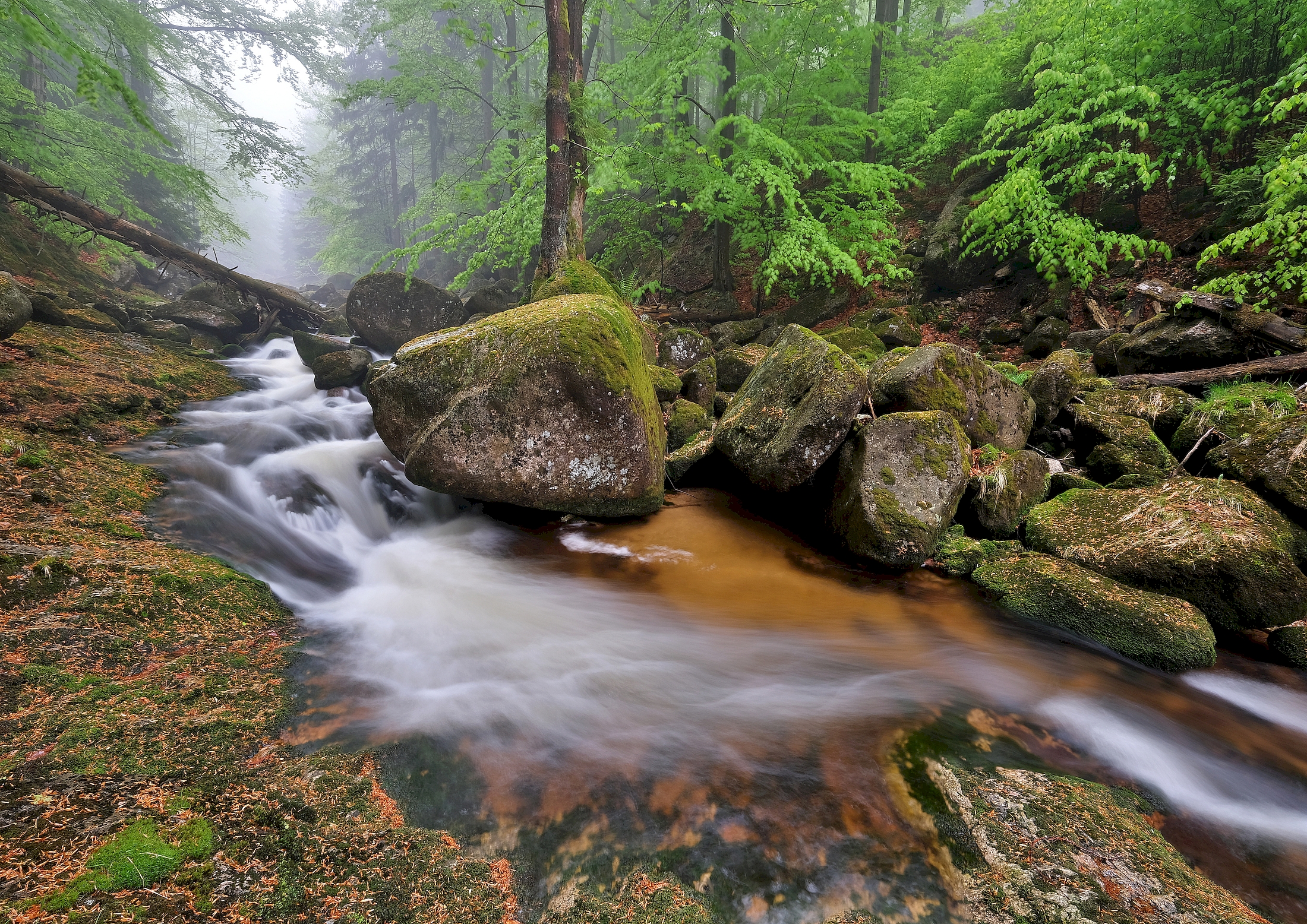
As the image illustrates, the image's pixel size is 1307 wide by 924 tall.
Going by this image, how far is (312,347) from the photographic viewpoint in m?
10.8

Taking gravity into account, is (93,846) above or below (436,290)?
below

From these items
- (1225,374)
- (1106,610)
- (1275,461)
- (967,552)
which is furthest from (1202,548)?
(1225,374)

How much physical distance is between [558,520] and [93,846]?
4.26 meters

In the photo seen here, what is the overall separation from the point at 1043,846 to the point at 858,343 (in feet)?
25.7

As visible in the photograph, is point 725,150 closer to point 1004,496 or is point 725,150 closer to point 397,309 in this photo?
point 397,309

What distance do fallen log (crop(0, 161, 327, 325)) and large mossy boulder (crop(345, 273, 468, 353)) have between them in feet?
Answer: 10.1

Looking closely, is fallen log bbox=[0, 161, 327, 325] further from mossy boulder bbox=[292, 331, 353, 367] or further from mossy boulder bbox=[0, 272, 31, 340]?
mossy boulder bbox=[0, 272, 31, 340]

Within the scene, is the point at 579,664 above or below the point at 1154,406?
below

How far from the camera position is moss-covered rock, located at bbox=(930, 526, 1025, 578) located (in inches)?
187

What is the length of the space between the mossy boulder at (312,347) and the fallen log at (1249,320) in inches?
527

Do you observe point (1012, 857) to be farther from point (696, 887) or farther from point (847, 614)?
point (847, 614)

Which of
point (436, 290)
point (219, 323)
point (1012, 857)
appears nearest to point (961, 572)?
point (1012, 857)

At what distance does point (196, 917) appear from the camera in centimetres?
148

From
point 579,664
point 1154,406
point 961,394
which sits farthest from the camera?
point 961,394
